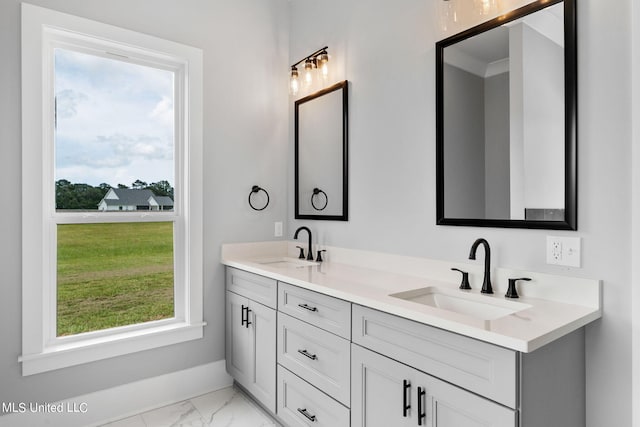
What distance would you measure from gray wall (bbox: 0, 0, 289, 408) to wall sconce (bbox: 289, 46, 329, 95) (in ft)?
0.76

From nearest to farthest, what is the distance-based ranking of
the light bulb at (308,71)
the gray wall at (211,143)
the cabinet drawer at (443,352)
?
the cabinet drawer at (443,352) → the gray wall at (211,143) → the light bulb at (308,71)

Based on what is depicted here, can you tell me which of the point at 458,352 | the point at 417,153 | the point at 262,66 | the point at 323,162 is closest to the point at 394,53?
Result: the point at 417,153

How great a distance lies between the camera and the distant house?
2287 mm

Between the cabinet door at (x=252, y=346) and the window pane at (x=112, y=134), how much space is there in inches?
33.6

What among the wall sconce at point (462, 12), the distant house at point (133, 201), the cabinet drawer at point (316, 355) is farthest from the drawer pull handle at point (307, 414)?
the wall sconce at point (462, 12)

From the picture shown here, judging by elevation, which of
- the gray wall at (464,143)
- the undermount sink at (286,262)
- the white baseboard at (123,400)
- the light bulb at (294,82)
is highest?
the light bulb at (294,82)

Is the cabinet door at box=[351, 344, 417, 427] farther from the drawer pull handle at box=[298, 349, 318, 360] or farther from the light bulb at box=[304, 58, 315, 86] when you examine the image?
the light bulb at box=[304, 58, 315, 86]

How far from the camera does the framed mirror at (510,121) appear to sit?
1.46 metres

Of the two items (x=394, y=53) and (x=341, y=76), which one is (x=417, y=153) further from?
(x=341, y=76)

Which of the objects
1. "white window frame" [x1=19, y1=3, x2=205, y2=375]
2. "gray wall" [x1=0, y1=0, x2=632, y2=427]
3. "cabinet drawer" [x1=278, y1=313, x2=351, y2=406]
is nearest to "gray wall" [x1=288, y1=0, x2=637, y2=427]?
"gray wall" [x1=0, y1=0, x2=632, y2=427]

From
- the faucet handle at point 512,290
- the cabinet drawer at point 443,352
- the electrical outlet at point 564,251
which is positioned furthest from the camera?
the faucet handle at point 512,290

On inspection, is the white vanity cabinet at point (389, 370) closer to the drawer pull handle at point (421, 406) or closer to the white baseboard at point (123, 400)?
the drawer pull handle at point (421, 406)

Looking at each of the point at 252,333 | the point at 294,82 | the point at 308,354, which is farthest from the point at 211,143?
the point at 308,354

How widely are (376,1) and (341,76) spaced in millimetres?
473
